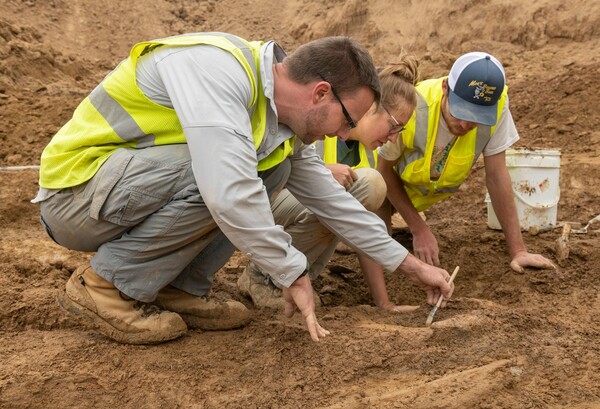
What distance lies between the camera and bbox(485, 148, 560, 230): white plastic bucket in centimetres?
411

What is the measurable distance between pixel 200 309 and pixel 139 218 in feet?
1.72

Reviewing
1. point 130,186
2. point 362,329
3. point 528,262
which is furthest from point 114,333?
point 528,262

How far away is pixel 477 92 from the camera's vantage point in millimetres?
3486

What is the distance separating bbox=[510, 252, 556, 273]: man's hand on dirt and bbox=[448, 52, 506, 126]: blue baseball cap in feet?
2.39

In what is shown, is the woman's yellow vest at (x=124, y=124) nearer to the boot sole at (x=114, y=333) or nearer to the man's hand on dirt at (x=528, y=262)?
the boot sole at (x=114, y=333)

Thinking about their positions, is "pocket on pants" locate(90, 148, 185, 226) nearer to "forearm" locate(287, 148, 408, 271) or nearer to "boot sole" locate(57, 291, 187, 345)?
"boot sole" locate(57, 291, 187, 345)

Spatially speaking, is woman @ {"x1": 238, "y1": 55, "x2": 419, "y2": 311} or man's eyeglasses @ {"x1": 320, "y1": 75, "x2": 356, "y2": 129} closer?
man's eyeglasses @ {"x1": 320, "y1": 75, "x2": 356, "y2": 129}

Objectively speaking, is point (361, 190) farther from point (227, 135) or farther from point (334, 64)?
point (227, 135)

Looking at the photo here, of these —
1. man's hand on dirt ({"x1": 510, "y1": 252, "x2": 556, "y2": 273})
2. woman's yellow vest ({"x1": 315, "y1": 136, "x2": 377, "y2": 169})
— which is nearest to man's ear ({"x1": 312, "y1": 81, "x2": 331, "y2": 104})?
woman's yellow vest ({"x1": 315, "y1": 136, "x2": 377, "y2": 169})

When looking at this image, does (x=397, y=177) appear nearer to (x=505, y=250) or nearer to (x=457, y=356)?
(x=505, y=250)

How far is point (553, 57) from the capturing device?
768cm

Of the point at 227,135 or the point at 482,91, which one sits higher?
the point at 227,135

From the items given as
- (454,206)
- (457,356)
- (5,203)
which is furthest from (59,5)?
(457,356)

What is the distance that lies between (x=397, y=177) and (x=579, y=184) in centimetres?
210
